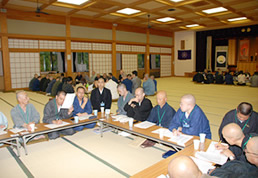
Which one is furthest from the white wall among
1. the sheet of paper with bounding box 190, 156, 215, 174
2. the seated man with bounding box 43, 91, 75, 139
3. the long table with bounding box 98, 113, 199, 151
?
the sheet of paper with bounding box 190, 156, 215, 174

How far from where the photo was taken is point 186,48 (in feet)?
60.3

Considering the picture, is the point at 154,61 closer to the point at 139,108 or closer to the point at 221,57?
the point at 221,57

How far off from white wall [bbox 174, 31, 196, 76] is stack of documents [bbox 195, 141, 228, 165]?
1704cm

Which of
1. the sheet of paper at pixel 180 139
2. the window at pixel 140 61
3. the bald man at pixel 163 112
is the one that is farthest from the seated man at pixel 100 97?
the window at pixel 140 61

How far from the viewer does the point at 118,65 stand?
14867 millimetres

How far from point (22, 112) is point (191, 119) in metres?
2.82

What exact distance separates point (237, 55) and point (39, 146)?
18.4m

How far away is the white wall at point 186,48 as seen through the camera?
1798 cm

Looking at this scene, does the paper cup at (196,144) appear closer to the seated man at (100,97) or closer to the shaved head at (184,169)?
the shaved head at (184,169)

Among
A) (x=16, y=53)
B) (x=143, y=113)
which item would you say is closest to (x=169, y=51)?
(x=16, y=53)

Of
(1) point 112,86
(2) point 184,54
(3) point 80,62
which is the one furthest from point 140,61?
(1) point 112,86

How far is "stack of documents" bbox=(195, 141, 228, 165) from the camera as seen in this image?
1909 mm

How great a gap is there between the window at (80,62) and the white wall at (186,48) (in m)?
9.67

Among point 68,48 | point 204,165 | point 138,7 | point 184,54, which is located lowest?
point 204,165
